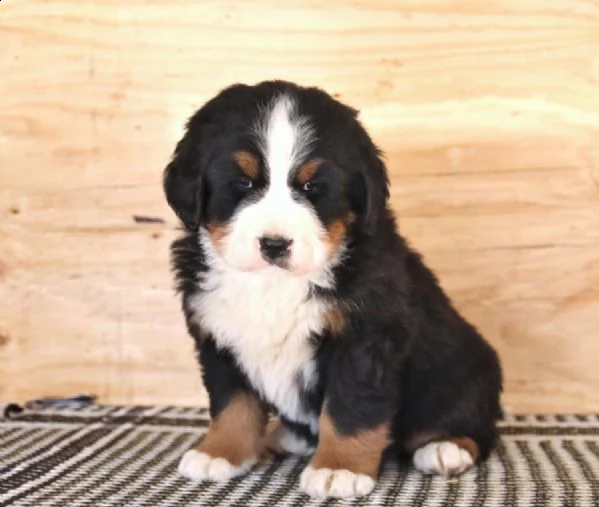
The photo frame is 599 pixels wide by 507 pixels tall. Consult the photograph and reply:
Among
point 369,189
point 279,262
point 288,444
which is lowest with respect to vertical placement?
point 288,444

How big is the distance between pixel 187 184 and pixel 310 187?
0.94 feet

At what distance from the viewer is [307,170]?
78.1 inches

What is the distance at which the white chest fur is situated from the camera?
211cm

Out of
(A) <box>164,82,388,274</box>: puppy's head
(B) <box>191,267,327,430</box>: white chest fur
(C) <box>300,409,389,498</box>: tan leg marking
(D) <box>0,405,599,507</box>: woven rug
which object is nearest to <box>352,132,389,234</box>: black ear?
(A) <box>164,82,388,274</box>: puppy's head

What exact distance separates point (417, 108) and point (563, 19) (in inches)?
21.8

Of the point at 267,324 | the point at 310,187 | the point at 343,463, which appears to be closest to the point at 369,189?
the point at 310,187

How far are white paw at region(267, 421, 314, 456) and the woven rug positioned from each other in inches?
1.7

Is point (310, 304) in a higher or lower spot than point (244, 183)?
lower

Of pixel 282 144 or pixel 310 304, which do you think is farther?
pixel 310 304

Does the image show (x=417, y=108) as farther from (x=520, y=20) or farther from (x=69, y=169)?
(x=69, y=169)

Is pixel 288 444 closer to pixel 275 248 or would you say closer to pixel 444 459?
pixel 444 459

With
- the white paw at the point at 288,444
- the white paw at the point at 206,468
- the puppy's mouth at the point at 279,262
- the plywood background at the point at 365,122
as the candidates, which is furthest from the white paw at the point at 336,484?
the plywood background at the point at 365,122

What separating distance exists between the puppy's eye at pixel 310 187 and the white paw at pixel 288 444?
723 mm

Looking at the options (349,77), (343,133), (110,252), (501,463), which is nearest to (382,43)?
(349,77)
